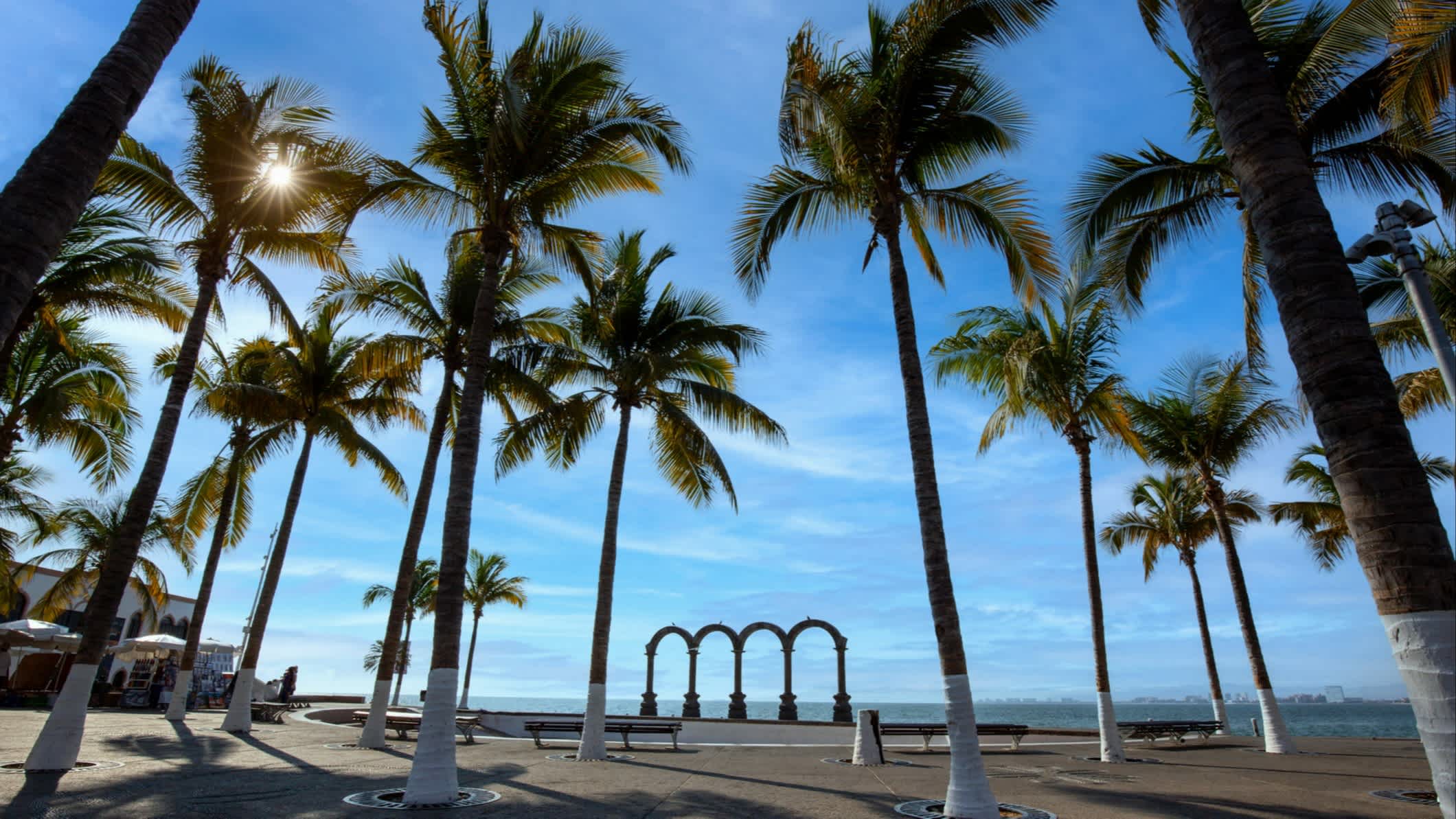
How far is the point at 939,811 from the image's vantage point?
26.8 feet

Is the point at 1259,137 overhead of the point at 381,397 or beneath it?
beneath

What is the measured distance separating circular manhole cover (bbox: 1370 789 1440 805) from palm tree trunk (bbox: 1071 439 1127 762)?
4.27 meters

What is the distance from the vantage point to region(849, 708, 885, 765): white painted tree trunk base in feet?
43.1

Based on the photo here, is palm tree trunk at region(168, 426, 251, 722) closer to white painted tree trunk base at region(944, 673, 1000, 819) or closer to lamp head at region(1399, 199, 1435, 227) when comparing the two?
white painted tree trunk base at region(944, 673, 1000, 819)

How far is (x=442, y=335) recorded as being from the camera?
17297 millimetres

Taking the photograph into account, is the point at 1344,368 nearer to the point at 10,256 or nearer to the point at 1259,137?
the point at 1259,137

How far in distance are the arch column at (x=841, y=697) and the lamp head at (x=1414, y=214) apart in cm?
1925

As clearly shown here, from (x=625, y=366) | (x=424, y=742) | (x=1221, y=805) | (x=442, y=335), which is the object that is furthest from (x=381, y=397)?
(x=1221, y=805)

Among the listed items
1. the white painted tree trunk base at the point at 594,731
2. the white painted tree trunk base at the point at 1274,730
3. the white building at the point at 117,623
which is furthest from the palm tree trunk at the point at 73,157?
the white building at the point at 117,623

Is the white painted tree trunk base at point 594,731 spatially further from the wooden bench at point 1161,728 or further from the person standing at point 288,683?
→ the person standing at point 288,683

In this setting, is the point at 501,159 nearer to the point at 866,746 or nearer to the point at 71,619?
the point at 866,746

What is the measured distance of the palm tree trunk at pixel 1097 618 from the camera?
14.3 m

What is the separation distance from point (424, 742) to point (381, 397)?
13.9 m

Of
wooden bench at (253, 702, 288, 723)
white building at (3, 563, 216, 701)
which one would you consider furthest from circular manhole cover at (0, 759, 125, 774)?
white building at (3, 563, 216, 701)
